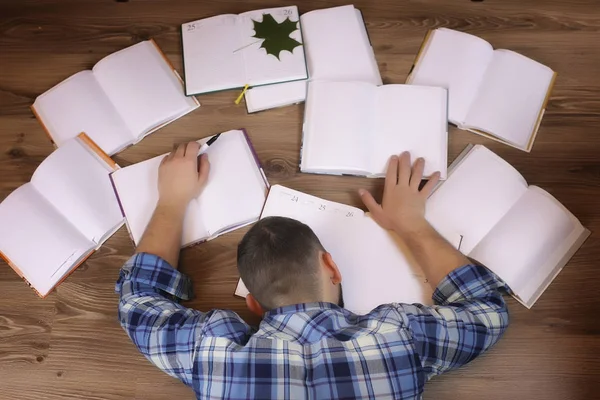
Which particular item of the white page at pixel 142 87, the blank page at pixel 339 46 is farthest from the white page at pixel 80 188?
the blank page at pixel 339 46

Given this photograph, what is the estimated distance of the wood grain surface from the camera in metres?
0.85

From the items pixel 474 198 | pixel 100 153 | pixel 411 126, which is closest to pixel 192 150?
pixel 100 153

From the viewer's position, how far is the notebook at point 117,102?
99cm

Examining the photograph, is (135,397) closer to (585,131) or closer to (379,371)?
(379,371)

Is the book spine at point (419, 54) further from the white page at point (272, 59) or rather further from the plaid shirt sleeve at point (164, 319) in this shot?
the plaid shirt sleeve at point (164, 319)

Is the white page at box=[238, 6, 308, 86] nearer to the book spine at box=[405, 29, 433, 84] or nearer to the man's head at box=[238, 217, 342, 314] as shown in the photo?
the book spine at box=[405, 29, 433, 84]

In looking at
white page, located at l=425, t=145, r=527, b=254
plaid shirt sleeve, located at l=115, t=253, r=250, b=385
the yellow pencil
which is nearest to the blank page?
the yellow pencil

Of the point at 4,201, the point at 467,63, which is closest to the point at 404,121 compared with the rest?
the point at 467,63

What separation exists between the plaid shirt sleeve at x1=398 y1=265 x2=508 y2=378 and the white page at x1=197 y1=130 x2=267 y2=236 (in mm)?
329

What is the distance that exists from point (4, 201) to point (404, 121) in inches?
29.4

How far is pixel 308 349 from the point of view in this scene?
2.24ft

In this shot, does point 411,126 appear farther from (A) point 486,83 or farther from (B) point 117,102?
(B) point 117,102

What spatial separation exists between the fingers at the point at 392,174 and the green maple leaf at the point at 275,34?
29cm

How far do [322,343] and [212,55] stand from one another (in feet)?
2.01
